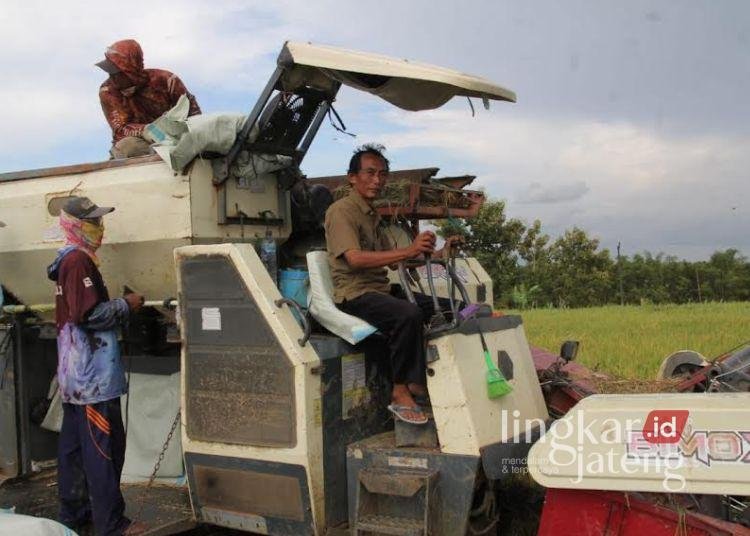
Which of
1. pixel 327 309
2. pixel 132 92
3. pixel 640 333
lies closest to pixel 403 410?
pixel 327 309

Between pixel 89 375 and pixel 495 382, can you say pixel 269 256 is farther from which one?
pixel 495 382

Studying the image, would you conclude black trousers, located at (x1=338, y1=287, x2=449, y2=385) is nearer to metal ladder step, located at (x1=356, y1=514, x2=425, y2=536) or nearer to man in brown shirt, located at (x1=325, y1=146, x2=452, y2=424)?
man in brown shirt, located at (x1=325, y1=146, x2=452, y2=424)

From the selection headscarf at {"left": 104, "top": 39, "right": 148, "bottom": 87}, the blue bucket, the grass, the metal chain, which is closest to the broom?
the blue bucket

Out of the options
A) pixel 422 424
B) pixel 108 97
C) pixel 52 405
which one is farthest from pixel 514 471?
pixel 108 97

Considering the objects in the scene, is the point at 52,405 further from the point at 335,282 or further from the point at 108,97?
the point at 335,282

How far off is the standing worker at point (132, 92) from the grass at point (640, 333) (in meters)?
4.46

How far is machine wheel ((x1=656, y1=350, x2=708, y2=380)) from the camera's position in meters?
5.15

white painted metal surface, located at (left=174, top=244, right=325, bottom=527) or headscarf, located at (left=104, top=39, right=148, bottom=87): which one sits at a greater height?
headscarf, located at (left=104, top=39, right=148, bottom=87)

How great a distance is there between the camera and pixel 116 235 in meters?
4.67

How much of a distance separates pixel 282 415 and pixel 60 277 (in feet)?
4.58

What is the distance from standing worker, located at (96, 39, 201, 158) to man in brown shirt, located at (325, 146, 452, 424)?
1.67m

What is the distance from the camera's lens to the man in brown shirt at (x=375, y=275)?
380 centimetres

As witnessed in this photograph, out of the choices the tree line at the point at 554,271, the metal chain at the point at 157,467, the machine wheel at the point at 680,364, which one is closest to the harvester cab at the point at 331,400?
the metal chain at the point at 157,467

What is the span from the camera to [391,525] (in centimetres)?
362
